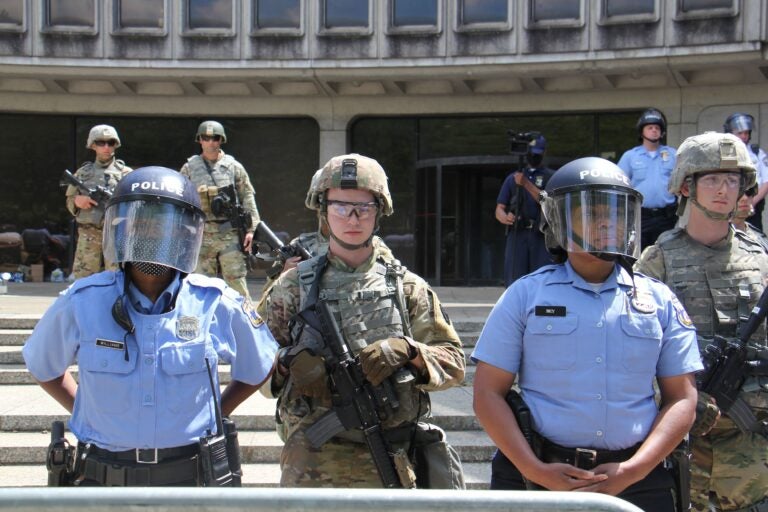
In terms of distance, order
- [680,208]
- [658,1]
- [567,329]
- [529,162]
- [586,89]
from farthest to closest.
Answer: [586,89]
[658,1]
[529,162]
[680,208]
[567,329]

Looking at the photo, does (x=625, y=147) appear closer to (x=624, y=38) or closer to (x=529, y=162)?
(x=624, y=38)

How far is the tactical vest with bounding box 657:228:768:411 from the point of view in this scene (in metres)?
3.79

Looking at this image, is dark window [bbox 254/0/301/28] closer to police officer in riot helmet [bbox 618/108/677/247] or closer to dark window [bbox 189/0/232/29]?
dark window [bbox 189/0/232/29]

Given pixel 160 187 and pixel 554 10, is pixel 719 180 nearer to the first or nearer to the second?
pixel 160 187

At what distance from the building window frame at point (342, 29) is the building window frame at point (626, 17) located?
361 centimetres

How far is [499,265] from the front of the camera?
1465cm

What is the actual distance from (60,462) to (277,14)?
41.5ft

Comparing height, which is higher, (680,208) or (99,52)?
(99,52)

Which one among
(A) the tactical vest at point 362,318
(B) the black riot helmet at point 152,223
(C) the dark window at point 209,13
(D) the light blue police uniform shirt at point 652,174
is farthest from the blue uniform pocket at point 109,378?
(C) the dark window at point 209,13

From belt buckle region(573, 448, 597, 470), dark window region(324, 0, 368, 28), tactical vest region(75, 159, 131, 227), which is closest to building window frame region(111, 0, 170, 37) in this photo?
dark window region(324, 0, 368, 28)

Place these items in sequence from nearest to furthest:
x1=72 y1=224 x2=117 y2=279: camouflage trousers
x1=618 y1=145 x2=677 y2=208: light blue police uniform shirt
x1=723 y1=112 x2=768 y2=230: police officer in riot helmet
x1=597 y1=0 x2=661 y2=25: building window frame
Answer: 1. x1=723 y1=112 x2=768 y2=230: police officer in riot helmet
2. x1=618 y1=145 x2=677 y2=208: light blue police uniform shirt
3. x1=72 y1=224 x2=117 y2=279: camouflage trousers
4. x1=597 y1=0 x2=661 y2=25: building window frame

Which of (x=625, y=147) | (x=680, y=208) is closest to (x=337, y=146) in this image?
(x=625, y=147)

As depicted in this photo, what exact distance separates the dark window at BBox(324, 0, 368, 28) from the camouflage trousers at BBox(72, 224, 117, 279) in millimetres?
7252

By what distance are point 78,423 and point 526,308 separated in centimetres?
151
